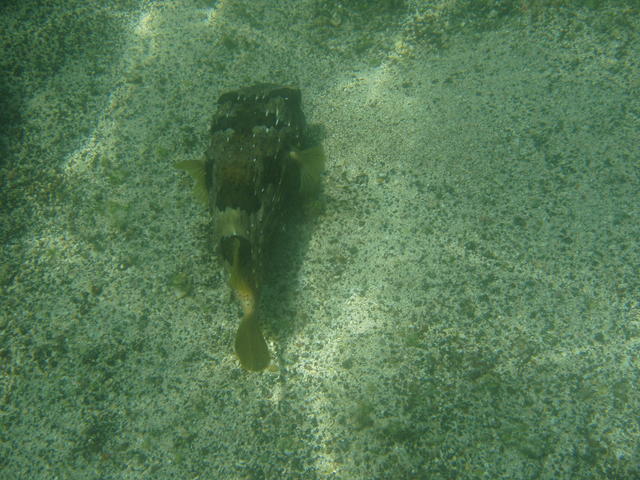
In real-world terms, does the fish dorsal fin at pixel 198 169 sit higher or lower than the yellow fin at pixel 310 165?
higher

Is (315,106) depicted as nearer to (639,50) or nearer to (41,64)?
(41,64)

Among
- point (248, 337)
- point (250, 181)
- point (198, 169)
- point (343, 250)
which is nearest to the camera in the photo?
point (248, 337)

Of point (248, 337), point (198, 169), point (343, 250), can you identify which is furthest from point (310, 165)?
point (248, 337)

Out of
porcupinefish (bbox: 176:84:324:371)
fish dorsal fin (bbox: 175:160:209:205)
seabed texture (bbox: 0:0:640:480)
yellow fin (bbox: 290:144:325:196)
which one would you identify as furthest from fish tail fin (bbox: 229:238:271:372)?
yellow fin (bbox: 290:144:325:196)

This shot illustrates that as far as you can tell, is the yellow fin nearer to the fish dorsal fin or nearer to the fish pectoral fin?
the fish dorsal fin

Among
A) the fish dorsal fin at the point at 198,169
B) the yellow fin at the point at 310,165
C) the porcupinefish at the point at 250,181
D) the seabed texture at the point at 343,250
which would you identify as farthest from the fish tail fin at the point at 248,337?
the yellow fin at the point at 310,165

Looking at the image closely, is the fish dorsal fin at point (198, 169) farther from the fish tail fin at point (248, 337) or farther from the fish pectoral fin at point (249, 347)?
the fish pectoral fin at point (249, 347)

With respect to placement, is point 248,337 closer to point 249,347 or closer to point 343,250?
point 249,347
